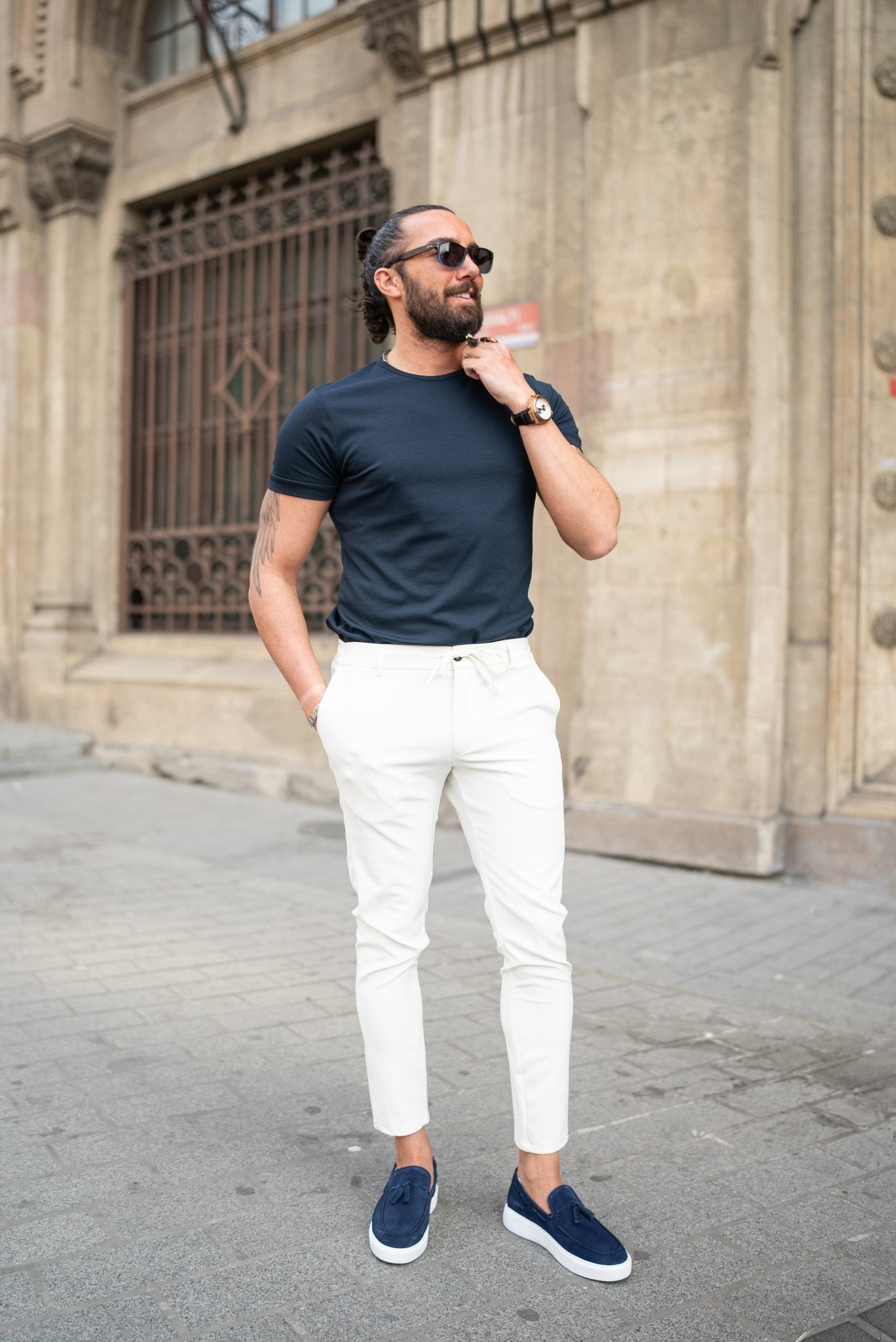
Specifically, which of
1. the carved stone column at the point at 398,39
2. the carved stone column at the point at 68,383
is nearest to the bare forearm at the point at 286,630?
the carved stone column at the point at 398,39

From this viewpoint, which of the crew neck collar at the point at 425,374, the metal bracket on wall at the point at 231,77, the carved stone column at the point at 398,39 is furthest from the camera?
the metal bracket on wall at the point at 231,77

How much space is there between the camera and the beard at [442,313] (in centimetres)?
249

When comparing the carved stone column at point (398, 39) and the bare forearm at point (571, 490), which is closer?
the bare forearm at point (571, 490)

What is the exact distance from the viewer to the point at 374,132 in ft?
30.5

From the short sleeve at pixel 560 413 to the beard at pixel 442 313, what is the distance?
159mm

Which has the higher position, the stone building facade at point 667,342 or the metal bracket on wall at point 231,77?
the metal bracket on wall at point 231,77

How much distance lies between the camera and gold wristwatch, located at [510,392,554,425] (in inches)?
94.1

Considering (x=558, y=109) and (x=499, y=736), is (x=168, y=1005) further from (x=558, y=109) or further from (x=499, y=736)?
(x=558, y=109)

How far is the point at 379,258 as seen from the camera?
2584 mm

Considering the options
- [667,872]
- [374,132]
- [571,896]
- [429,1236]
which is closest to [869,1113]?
[429,1236]

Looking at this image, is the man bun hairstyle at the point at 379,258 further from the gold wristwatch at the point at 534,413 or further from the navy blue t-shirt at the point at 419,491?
the gold wristwatch at the point at 534,413

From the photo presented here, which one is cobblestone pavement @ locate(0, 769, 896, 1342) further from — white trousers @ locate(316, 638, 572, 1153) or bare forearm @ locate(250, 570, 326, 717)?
bare forearm @ locate(250, 570, 326, 717)

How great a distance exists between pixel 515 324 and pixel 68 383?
5.58 metres

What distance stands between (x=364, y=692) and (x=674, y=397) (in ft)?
15.5
